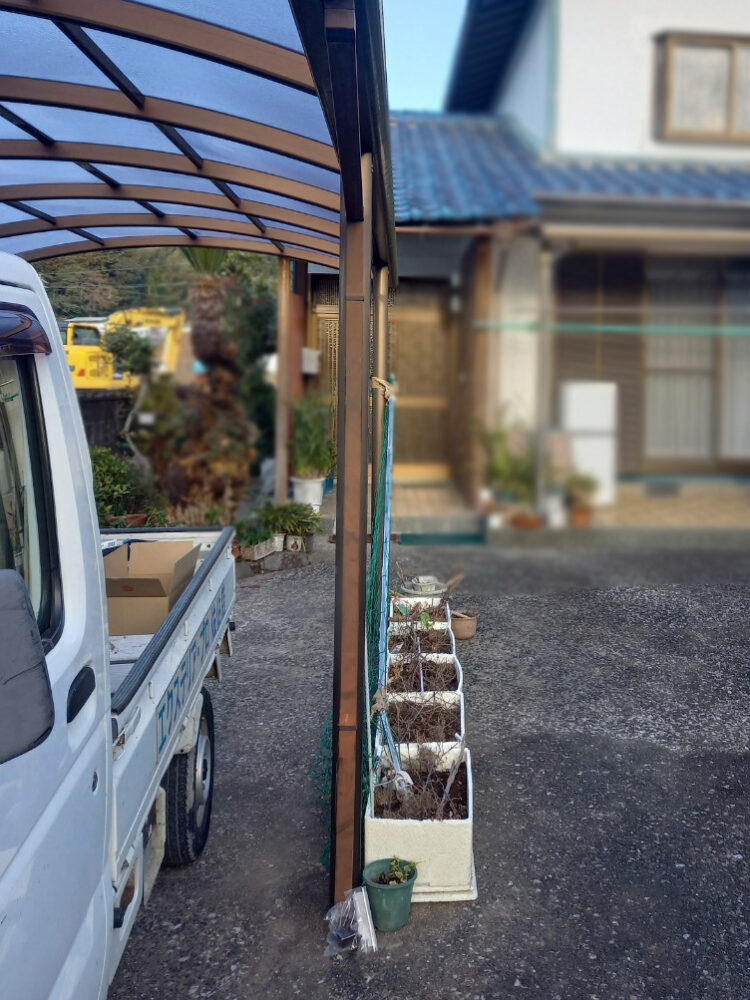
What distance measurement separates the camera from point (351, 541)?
2.48 metres

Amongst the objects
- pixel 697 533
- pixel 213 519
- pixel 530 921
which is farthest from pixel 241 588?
pixel 530 921

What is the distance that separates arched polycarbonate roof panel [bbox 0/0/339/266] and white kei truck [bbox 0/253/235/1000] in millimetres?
1067

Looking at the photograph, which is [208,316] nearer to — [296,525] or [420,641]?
[296,525]

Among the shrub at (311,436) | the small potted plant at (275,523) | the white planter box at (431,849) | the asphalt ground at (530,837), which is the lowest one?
the asphalt ground at (530,837)

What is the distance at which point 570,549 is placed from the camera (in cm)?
721

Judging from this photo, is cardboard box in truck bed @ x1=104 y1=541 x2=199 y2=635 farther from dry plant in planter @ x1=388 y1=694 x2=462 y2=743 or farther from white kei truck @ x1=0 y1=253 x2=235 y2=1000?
dry plant in planter @ x1=388 y1=694 x2=462 y2=743

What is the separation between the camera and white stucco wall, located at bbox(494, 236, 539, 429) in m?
6.68

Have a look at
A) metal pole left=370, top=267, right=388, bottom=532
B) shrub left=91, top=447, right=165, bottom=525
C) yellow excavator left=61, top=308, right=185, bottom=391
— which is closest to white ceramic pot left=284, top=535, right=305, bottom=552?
shrub left=91, top=447, right=165, bottom=525

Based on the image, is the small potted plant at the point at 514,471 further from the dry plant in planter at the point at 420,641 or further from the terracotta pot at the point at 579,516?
the dry plant in planter at the point at 420,641

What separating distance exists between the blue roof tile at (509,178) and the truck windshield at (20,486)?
404 cm

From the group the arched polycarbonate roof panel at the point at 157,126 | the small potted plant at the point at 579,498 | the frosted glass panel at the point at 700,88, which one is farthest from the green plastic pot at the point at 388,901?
the frosted glass panel at the point at 700,88

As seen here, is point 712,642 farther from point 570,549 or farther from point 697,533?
point 570,549

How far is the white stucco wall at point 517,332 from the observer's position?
6.68 m

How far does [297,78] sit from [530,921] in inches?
107
